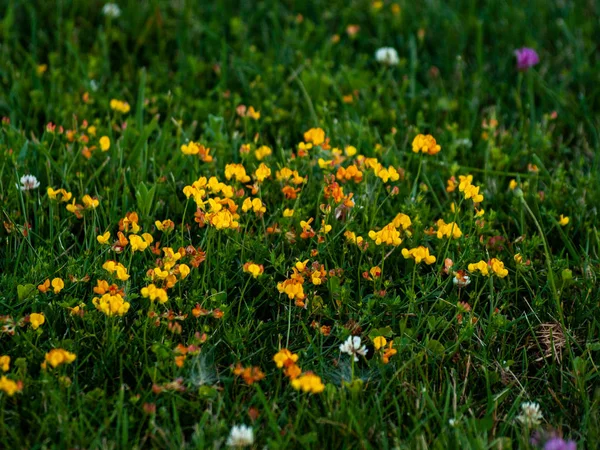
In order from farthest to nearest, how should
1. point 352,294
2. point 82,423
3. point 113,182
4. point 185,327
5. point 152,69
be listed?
point 152,69 < point 113,182 < point 352,294 < point 185,327 < point 82,423

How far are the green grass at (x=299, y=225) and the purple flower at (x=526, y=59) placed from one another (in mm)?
76

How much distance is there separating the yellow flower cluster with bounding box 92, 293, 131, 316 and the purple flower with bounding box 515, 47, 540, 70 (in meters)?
2.37

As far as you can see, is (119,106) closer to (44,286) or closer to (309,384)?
(44,286)

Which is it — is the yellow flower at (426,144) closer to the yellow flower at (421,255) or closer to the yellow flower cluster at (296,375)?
the yellow flower at (421,255)

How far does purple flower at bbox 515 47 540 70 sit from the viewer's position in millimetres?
3793

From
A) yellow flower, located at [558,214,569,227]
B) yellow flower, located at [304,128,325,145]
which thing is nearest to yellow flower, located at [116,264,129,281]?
yellow flower, located at [304,128,325,145]

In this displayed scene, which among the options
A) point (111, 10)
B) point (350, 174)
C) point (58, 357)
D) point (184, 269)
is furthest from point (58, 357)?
point (111, 10)

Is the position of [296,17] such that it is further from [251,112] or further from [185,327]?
[185,327]

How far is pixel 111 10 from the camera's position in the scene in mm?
4195

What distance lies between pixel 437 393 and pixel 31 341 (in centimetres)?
115

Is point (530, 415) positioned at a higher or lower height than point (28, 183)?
lower

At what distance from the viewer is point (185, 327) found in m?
2.43

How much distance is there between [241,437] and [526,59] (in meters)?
2.49

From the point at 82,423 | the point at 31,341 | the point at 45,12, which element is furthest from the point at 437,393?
the point at 45,12
